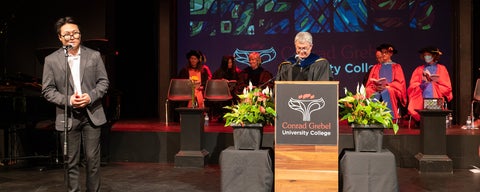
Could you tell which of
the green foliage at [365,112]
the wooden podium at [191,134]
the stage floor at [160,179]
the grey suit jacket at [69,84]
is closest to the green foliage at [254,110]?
the green foliage at [365,112]

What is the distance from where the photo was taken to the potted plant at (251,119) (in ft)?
16.4

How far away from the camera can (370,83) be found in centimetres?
927

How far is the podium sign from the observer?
464 cm

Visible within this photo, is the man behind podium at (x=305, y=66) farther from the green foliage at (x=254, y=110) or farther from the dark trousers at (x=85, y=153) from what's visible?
the dark trousers at (x=85, y=153)

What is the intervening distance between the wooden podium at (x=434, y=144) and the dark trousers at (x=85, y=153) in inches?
160

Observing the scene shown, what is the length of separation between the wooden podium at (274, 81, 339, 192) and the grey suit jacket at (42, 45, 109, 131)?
147cm

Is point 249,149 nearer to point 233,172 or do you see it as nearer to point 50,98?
point 233,172

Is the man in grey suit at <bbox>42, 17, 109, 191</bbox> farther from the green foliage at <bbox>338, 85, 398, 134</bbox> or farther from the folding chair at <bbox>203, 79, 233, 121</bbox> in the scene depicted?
the folding chair at <bbox>203, 79, 233, 121</bbox>

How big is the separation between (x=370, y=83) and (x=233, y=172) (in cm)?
494

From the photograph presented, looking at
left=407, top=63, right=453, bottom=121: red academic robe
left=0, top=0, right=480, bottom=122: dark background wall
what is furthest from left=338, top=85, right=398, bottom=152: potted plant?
left=0, top=0, right=480, bottom=122: dark background wall

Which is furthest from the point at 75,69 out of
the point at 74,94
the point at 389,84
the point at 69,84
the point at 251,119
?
the point at 389,84

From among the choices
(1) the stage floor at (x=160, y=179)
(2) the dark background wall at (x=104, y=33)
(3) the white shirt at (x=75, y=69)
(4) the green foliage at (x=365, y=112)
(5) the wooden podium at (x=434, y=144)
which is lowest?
(1) the stage floor at (x=160, y=179)

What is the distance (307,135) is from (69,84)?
1.98m

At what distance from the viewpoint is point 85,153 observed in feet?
14.6
